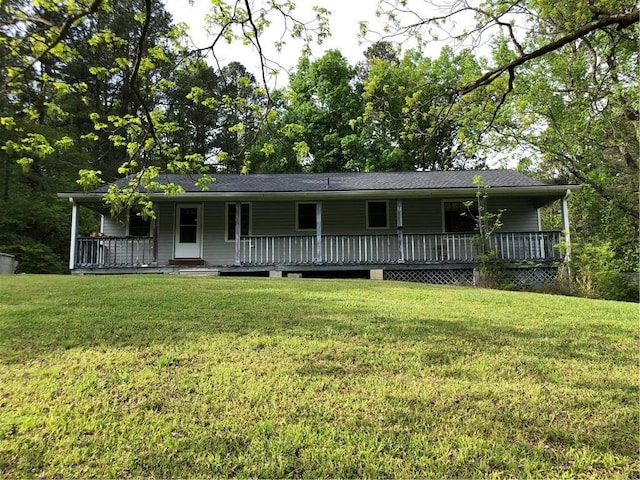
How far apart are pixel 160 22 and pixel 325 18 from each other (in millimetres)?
20530

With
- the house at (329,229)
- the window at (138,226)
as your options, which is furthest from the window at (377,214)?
the window at (138,226)

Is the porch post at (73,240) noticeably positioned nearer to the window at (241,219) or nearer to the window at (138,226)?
the window at (138,226)

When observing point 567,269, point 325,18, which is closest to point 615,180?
point 567,269

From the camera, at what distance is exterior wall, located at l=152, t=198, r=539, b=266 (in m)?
15.5

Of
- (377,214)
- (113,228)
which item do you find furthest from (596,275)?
(113,228)

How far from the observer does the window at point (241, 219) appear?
15.9m

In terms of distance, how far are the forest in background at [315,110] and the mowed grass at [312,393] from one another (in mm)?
2282

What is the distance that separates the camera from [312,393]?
3.92 m

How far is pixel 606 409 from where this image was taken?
377 cm

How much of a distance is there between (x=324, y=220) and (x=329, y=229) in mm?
361

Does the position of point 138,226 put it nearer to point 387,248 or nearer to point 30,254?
point 30,254

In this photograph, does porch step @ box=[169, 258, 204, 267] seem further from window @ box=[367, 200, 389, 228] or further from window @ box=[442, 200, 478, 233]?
window @ box=[442, 200, 478, 233]

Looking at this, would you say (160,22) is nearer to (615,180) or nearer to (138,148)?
(138,148)

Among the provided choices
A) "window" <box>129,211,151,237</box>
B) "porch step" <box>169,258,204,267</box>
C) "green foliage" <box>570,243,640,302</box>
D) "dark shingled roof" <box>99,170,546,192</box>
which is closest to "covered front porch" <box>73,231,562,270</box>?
"porch step" <box>169,258,204,267</box>
